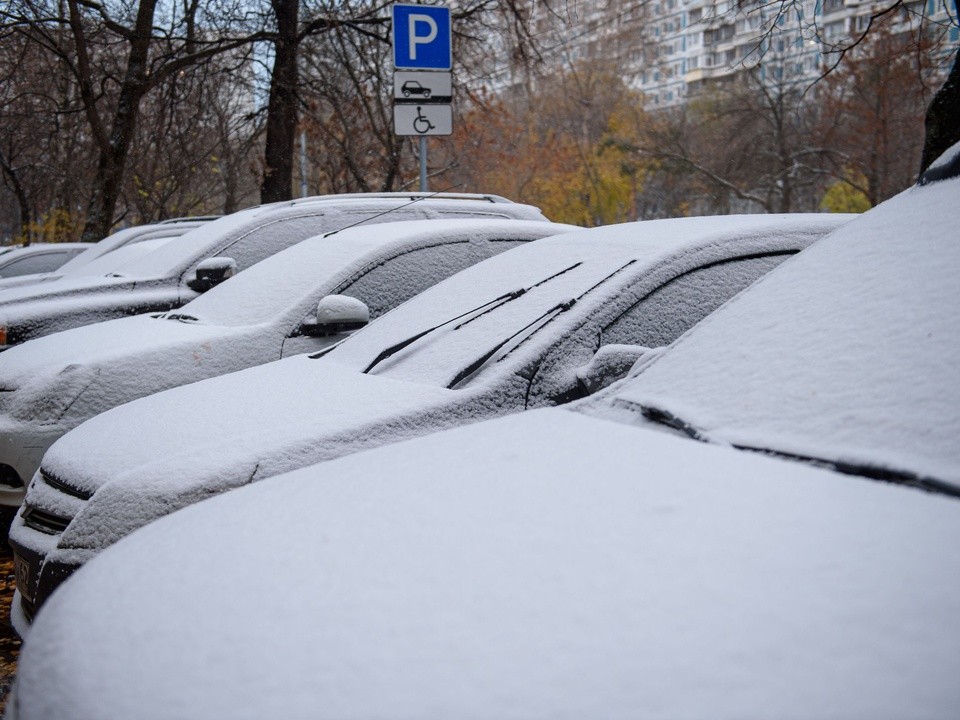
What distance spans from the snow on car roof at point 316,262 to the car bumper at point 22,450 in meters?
1.01

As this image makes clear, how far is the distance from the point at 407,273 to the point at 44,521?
2250mm

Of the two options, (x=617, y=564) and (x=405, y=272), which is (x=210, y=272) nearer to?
(x=405, y=272)

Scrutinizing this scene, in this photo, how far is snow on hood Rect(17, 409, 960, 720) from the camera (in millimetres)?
1248

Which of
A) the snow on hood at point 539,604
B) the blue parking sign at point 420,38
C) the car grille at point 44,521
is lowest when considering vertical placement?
the car grille at point 44,521

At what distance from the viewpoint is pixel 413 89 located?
28.1 feet

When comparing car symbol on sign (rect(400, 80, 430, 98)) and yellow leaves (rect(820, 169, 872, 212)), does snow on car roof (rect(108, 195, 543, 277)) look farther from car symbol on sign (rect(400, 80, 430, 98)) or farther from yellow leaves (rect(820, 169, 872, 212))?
yellow leaves (rect(820, 169, 872, 212))

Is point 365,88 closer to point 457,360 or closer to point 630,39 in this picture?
point 457,360

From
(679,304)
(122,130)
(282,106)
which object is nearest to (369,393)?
(679,304)

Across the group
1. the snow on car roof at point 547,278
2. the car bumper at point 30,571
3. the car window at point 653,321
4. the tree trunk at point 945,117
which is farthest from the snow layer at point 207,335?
the tree trunk at point 945,117

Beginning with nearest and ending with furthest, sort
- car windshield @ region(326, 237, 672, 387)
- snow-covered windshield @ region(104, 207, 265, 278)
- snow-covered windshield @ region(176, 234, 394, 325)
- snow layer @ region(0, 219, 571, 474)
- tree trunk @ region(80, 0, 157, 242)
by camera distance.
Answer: car windshield @ region(326, 237, 672, 387)
snow layer @ region(0, 219, 571, 474)
snow-covered windshield @ region(176, 234, 394, 325)
snow-covered windshield @ region(104, 207, 265, 278)
tree trunk @ region(80, 0, 157, 242)

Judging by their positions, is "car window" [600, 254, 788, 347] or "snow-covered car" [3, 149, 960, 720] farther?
"car window" [600, 254, 788, 347]

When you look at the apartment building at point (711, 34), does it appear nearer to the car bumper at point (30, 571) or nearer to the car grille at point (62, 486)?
the car grille at point (62, 486)

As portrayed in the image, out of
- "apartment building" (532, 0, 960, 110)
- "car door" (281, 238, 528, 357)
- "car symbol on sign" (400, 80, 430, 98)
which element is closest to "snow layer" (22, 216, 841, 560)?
"car door" (281, 238, 528, 357)

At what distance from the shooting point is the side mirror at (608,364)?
9.66 feet
